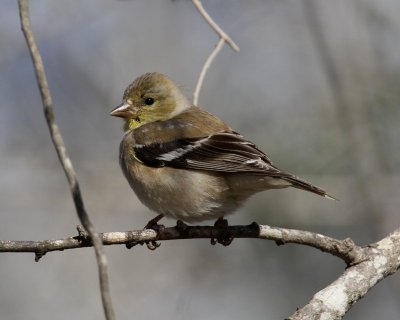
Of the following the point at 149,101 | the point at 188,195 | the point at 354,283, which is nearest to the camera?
the point at 354,283

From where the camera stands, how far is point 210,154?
539 cm

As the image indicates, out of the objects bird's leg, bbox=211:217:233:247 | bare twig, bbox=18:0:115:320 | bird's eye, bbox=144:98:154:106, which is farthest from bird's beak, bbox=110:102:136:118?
bare twig, bbox=18:0:115:320

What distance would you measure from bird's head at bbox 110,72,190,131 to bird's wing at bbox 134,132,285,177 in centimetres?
62

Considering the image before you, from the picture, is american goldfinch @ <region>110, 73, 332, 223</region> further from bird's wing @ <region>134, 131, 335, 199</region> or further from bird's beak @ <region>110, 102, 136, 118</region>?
bird's beak @ <region>110, 102, 136, 118</region>

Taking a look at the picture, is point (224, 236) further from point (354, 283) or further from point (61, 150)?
point (61, 150)

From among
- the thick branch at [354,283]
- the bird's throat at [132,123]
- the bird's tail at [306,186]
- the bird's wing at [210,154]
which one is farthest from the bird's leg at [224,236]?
the bird's throat at [132,123]

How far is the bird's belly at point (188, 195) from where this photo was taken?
5188 millimetres

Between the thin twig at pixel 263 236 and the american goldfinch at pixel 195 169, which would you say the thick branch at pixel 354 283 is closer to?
the thin twig at pixel 263 236

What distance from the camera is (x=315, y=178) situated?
841 centimetres

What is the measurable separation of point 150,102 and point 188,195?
4.71 ft

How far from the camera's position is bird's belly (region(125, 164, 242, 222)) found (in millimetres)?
5188

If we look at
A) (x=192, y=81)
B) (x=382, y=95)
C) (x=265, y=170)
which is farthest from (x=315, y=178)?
(x=265, y=170)

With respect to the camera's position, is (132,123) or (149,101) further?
(149,101)

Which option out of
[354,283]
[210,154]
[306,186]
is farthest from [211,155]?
[354,283]
